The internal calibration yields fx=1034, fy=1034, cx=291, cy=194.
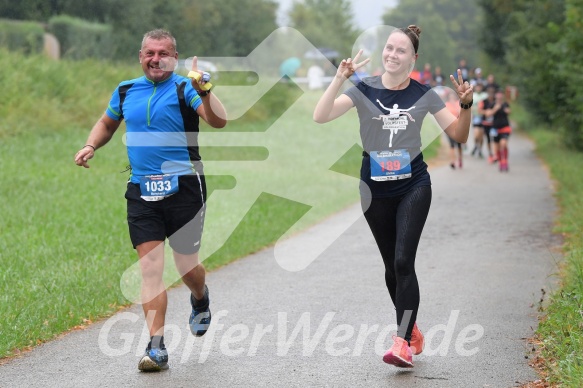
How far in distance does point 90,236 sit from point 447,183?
1032cm

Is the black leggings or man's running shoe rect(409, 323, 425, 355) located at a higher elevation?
the black leggings

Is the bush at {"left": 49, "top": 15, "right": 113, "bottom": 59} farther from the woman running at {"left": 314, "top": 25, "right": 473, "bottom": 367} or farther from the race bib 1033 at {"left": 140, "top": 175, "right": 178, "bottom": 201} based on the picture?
the woman running at {"left": 314, "top": 25, "right": 473, "bottom": 367}

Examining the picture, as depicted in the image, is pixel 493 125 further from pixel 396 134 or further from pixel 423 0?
pixel 423 0

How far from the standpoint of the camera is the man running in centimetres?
634

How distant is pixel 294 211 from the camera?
15.7m

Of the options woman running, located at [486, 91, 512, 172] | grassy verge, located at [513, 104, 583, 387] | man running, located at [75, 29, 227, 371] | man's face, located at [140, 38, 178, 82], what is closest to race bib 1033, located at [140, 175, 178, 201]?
man running, located at [75, 29, 227, 371]

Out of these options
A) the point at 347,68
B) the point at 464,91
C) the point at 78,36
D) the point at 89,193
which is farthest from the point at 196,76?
the point at 78,36

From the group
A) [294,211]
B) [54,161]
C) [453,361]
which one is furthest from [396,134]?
[54,161]

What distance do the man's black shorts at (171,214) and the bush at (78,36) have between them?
104ft

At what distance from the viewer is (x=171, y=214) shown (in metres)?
6.46

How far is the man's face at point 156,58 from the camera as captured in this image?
20.8 feet

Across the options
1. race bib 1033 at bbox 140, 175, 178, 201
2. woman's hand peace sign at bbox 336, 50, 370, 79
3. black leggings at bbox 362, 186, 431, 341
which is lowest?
black leggings at bbox 362, 186, 431, 341

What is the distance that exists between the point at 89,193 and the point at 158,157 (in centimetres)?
942

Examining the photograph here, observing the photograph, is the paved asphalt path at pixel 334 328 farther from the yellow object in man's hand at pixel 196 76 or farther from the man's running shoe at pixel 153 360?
the yellow object in man's hand at pixel 196 76
